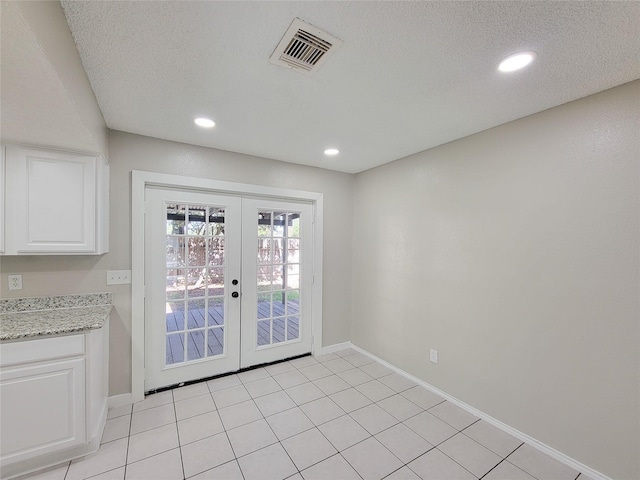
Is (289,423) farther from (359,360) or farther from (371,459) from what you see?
(359,360)

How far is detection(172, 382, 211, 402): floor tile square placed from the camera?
262 cm

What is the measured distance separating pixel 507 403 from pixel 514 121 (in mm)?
2257

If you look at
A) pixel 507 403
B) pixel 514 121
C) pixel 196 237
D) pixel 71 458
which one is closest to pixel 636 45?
pixel 514 121

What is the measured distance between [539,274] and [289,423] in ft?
7.46

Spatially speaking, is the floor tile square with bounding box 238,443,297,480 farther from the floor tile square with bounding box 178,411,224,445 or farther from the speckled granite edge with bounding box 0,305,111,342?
the speckled granite edge with bounding box 0,305,111,342

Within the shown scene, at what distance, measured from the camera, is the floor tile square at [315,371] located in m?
3.05

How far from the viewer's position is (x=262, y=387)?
9.18 ft

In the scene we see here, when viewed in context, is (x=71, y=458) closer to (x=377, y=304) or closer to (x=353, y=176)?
(x=377, y=304)

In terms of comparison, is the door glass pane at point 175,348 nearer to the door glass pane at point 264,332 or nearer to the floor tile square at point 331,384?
the door glass pane at point 264,332

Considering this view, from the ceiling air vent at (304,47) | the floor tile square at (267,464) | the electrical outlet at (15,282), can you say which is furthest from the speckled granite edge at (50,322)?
the ceiling air vent at (304,47)

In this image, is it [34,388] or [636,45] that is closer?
[636,45]

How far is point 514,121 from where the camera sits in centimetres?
218

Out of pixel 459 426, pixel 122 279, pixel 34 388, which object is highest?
pixel 122 279

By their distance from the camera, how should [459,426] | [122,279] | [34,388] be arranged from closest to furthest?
[34,388]
[459,426]
[122,279]
